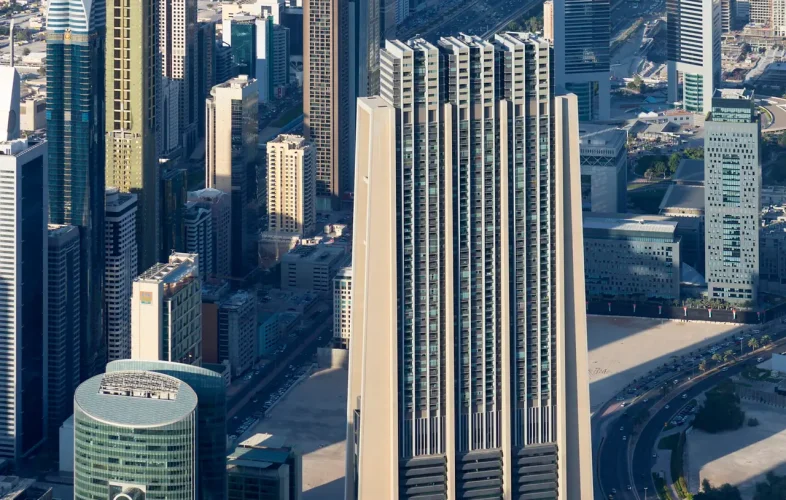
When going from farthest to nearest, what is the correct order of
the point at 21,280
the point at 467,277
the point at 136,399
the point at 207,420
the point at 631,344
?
the point at 631,344 < the point at 21,280 < the point at 207,420 < the point at 467,277 < the point at 136,399

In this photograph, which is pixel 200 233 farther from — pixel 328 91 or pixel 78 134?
pixel 328 91

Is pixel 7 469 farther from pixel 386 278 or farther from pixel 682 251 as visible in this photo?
pixel 682 251

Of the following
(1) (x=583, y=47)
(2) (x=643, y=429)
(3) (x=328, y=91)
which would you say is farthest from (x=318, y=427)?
(1) (x=583, y=47)

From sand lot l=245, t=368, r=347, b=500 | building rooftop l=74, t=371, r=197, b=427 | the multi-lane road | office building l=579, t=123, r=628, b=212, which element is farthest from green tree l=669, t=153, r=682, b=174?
building rooftop l=74, t=371, r=197, b=427

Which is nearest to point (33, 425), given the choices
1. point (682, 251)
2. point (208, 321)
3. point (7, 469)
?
point (7, 469)

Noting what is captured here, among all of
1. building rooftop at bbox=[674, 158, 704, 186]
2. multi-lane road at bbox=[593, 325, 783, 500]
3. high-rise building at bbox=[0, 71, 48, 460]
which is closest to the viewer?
multi-lane road at bbox=[593, 325, 783, 500]

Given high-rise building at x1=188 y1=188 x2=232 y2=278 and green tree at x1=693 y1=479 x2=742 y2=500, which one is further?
high-rise building at x1=188 y1=188 x2=232 y2=278

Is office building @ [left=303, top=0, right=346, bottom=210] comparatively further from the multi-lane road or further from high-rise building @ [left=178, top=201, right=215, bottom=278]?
the multi-lane road
